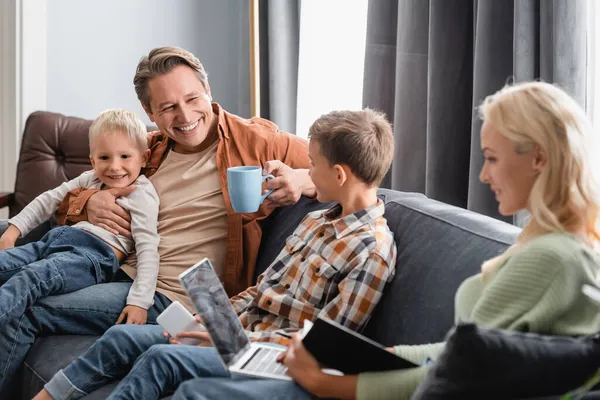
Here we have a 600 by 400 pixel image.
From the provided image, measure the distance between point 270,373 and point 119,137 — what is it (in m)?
1.09

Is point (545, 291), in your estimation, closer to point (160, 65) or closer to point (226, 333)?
point (226, 333)

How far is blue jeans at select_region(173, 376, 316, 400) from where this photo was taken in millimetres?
1377

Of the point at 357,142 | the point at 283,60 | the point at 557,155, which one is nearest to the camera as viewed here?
the point at 557,155

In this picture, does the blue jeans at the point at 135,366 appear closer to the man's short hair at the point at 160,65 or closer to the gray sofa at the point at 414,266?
the gray sofa at the point at 414,266

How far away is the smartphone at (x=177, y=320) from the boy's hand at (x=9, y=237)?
2.87 feet

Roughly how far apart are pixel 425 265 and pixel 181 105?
2.96ft

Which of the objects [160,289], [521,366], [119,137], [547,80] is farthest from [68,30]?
[521,366]

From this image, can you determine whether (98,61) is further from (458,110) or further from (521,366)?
(521,366)

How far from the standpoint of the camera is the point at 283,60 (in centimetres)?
340

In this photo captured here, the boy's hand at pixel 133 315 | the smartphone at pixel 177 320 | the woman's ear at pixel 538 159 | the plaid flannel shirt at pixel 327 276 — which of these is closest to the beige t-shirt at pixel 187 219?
the boy's hand at pixel 133 315

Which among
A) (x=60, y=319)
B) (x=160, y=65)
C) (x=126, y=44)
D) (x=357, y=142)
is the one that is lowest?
(x=60, y=319)

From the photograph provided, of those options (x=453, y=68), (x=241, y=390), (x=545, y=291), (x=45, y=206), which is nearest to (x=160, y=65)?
(x=45, y=206)

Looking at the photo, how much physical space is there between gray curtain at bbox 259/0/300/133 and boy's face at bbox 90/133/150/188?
3.71ft

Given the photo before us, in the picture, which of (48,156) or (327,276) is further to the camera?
(48,156)
